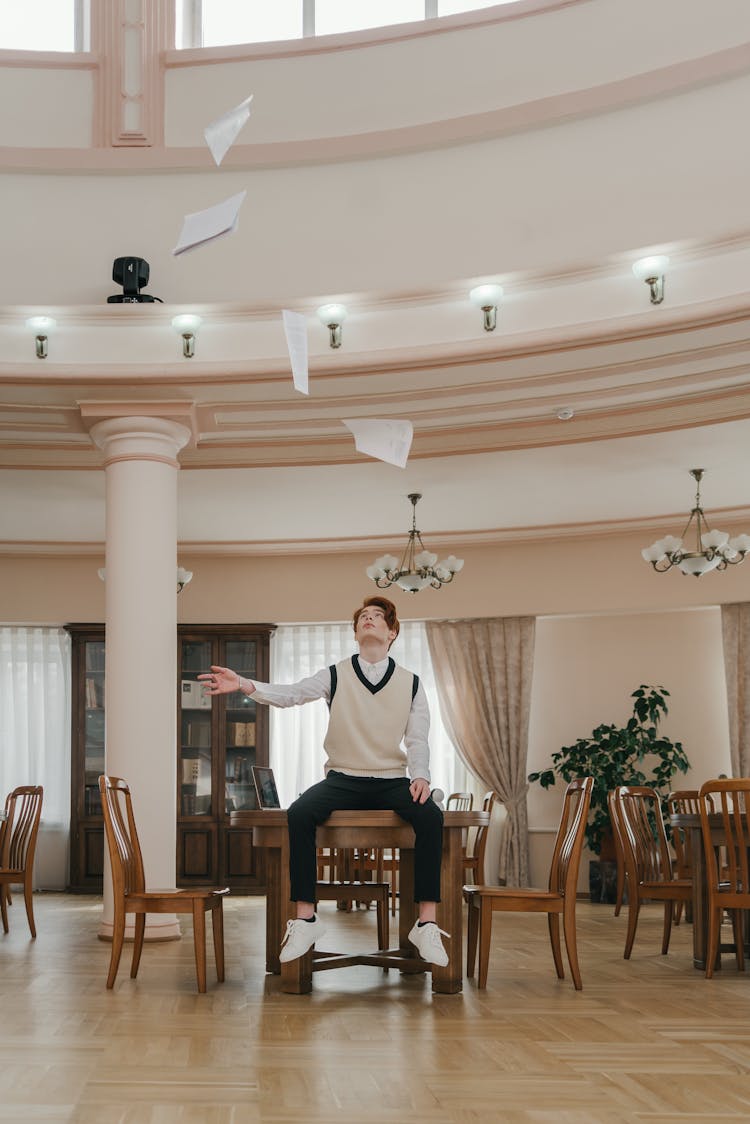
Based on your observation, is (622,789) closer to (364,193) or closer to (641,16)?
(364,193)

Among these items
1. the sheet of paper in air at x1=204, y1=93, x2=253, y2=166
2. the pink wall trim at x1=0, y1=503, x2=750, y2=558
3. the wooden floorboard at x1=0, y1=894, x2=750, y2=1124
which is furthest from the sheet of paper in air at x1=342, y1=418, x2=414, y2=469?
the pink wall trim at x1=0, y1=503, x2=750, y2=558

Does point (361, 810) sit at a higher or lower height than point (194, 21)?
lower

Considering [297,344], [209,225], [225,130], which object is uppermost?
[225,130]

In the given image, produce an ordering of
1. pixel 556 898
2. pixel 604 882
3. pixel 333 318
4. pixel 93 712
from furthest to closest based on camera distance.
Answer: pixel 93 712, pixel 604 882, pixel 333 318, pixel 556 898

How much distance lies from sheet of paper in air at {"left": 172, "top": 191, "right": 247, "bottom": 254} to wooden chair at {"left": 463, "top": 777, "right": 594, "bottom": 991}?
2.86 m

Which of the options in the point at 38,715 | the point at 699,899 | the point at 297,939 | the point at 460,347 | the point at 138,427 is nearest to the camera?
the point at 297,939

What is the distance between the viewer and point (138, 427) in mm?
6656

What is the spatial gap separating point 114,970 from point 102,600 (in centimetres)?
626

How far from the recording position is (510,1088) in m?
3.25

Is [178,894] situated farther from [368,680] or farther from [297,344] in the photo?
[297,344]

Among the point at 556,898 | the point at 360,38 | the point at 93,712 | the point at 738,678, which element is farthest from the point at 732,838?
the point at 93,712

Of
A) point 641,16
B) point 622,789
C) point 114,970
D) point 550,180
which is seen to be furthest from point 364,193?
point 114,970

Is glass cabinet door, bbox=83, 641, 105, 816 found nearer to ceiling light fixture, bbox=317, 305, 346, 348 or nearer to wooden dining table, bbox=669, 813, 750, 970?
ceiling light fixture, bbox=317, 305, 346, 348

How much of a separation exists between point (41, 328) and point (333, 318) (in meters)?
1.58
